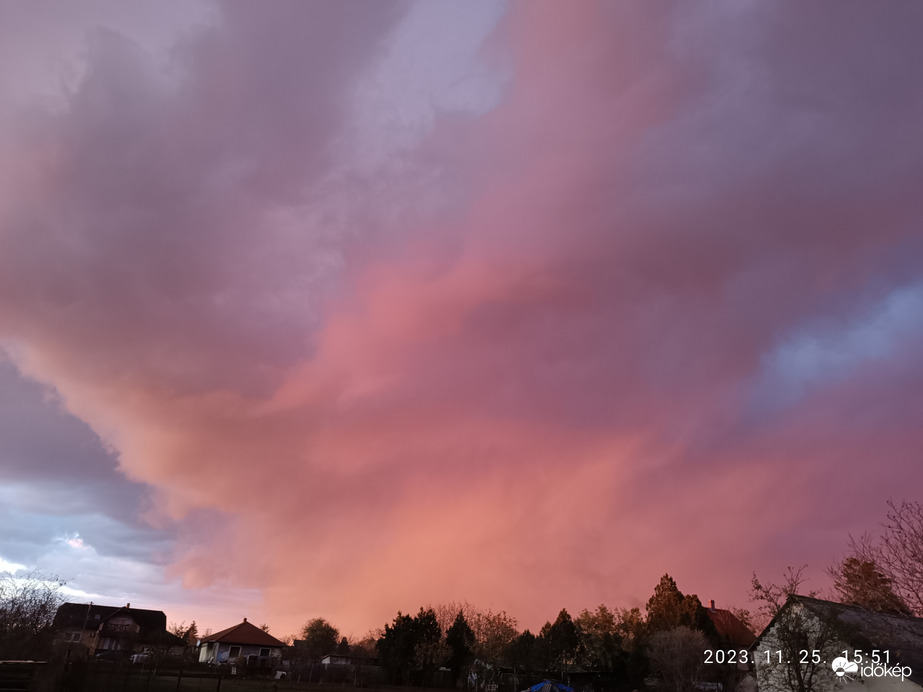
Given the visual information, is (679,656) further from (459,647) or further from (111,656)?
(111,656)

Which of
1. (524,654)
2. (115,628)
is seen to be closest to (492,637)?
(524,654)

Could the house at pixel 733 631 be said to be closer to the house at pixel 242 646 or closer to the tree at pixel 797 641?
the tree at pixel 797 641

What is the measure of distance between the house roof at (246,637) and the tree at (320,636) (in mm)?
13160

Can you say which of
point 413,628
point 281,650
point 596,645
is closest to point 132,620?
point 281,650

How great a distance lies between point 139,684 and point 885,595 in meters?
47.7

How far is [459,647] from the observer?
82062 mm

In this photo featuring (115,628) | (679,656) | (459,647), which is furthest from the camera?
(115,628)

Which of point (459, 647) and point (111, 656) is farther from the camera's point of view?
point (459, 647)

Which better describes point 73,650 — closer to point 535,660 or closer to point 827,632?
point 827,632

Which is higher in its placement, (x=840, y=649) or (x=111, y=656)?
(x=840, y=649)

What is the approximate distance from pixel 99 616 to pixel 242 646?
3666 cm

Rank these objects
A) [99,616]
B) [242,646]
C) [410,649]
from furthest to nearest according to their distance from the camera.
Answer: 1. [99,616]
2. [242,646]
3. [410,649]

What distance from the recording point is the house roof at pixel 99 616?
357 feet
